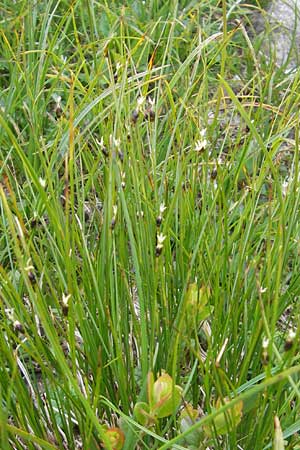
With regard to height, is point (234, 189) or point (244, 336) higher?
point (234, 189)

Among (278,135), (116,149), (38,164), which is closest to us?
(116,149)

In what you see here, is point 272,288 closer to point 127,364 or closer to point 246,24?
point 127,364

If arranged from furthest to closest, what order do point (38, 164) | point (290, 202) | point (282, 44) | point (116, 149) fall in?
point (282, 44)
point (38, 164)
point (290, 202)
point (116, 149)

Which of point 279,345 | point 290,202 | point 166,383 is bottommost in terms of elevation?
point 279,345

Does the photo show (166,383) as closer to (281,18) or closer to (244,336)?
(244,336)

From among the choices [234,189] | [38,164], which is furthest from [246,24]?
[234,189]

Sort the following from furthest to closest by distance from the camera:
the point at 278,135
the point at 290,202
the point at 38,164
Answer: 1. the point at 38,164
2. the point at 278,135
3. the point at 290,202

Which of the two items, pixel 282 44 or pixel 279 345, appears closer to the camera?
pixel 279 345

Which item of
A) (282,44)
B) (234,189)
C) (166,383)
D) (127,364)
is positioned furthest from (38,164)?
(282,44)

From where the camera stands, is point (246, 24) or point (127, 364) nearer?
point (127, 364)
